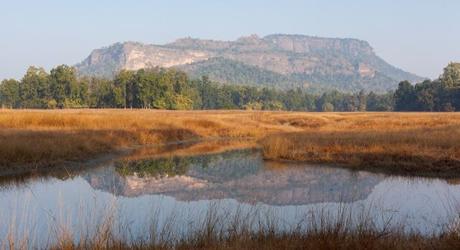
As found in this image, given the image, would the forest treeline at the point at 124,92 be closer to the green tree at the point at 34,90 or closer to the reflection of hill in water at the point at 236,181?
the green tree at the point at 34,90

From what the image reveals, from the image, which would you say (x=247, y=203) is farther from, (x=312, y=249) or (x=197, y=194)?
(x=312, y=249)

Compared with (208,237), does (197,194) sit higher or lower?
lower

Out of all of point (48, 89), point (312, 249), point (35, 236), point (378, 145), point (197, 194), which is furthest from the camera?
point (48, 89)

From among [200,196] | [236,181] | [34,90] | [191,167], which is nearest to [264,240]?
[200,196]

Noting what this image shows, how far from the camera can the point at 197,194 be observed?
17.7 meters

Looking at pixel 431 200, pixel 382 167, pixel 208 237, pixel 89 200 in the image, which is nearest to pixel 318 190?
pixel 431 200

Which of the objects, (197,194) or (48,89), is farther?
(48,89)

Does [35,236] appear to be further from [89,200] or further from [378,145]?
[378,145]

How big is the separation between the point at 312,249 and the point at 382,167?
54.4 ft

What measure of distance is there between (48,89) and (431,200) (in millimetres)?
113611

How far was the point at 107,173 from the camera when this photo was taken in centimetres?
2270

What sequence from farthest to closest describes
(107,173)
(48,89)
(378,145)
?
1. (48,89)
2. (378,145)
3. (107,173)

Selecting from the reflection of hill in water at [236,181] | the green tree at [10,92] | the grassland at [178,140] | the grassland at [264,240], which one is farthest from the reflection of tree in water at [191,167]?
the green tree at [10,92]

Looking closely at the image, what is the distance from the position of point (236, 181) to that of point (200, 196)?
14.3ft
